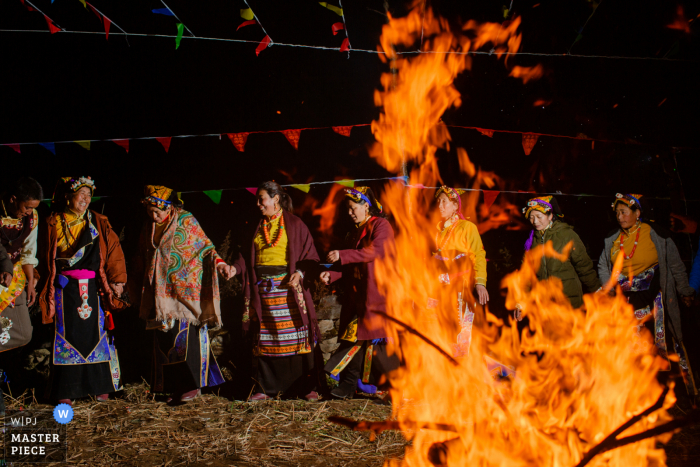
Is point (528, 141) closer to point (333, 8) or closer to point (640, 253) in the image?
point (640, 253)

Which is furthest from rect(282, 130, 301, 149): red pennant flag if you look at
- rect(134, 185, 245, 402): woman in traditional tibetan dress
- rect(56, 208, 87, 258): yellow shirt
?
rect(56, 208, 87, 258): yellow shirt

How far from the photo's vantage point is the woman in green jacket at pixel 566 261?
Result: 4625 millimetres

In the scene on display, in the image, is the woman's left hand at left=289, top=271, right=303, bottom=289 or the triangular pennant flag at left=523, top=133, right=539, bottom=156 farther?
the triangular pennant flag at left=523, top=133, right=539, bottom=156

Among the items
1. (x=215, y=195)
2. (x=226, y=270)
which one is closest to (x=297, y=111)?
(x=215, y=195)

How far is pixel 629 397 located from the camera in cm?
268

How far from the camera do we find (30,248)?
455 centimetres

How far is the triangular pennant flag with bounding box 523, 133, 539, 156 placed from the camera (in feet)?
18.9

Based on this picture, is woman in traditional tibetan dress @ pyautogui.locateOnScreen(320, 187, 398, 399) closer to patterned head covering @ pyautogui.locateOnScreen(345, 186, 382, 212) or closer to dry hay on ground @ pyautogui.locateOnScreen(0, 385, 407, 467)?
patterned head covering @ pyautogui.locateOnScreen(345, 186, 382, 212)

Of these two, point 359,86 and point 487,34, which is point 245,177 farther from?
point 487,34

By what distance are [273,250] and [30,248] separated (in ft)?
8.55

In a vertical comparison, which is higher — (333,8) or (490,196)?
(333,8)

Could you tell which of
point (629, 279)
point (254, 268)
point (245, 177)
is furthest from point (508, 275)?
point (245, 177)
